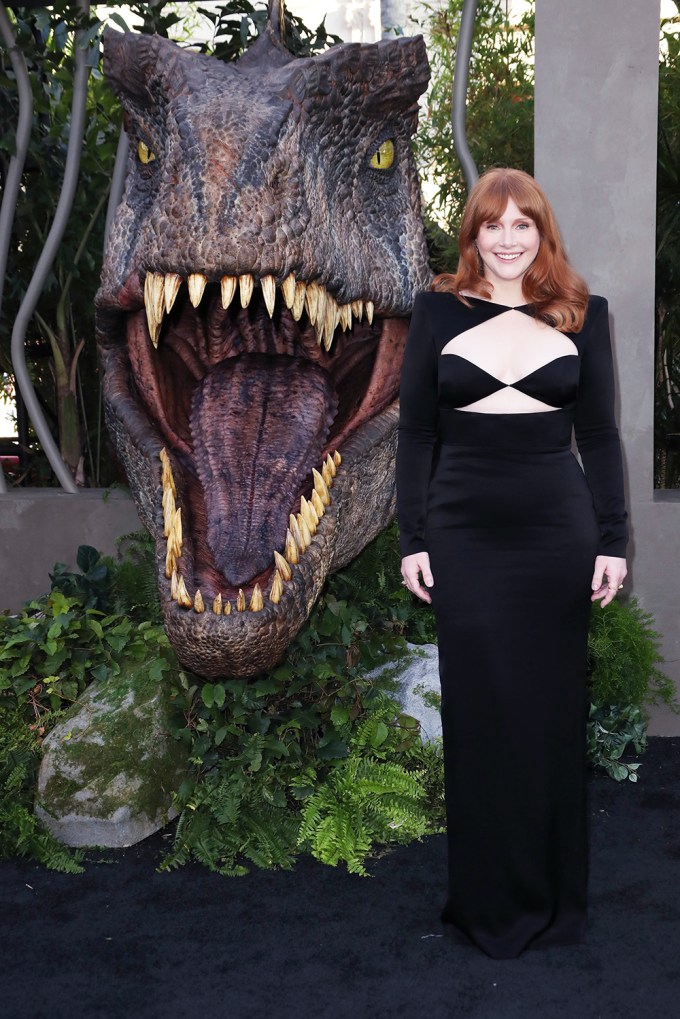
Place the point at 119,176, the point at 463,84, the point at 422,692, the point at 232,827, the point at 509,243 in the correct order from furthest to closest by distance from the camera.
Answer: the point at 119,176 → the point at 463,84 → the point at 422,692 → the point at 232,827 → the point at 509,243

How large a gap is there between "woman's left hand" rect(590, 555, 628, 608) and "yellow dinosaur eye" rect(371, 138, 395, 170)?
1541mm

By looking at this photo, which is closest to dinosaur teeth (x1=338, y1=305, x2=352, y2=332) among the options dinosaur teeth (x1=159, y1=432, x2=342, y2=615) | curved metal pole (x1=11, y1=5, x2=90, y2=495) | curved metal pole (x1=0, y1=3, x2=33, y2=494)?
dinosaur teeth (x1=159, y1=432, x2=342, y2=615)

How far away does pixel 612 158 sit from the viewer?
3777mm

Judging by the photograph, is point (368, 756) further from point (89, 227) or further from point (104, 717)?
point (89, 227)

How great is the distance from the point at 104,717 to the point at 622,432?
2.17 metres

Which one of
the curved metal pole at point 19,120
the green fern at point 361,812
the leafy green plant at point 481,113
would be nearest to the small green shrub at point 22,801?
the green fern at point 361,812

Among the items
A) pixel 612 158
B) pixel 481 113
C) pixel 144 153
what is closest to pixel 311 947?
pixel 144 153

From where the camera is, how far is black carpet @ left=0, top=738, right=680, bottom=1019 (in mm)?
2309

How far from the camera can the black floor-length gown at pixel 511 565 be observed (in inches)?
93.5

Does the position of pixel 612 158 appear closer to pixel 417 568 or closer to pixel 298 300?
pixel 298 300

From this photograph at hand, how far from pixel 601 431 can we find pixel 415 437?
446 millimetres

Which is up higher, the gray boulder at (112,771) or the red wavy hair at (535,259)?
the red wavy hair at (535,259)

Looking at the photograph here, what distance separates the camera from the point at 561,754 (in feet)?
8.17

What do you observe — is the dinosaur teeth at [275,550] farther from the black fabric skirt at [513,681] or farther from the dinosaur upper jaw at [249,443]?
the black fabric skirt at [513,681]
